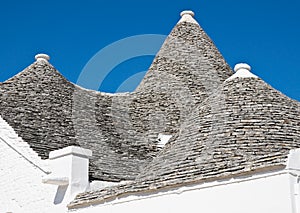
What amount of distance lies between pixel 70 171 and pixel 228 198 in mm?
4145

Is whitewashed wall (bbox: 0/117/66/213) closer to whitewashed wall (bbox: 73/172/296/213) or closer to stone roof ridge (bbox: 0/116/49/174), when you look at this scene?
stone roof ridge (bbox: 0/116/49/174)

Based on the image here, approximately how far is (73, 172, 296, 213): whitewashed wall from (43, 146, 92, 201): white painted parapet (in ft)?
5.80

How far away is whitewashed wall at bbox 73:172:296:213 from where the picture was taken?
8.94 meters

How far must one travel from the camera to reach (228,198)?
9586 mm

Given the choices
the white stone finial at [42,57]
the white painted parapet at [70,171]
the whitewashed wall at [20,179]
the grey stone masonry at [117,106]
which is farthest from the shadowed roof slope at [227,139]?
the white stone finial at [42,57]

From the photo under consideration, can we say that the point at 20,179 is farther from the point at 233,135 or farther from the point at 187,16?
the point at 187,16

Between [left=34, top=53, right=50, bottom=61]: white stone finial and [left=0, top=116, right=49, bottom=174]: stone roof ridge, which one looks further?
[left=34, top=53, right=50, bottom=61]: white stone finial

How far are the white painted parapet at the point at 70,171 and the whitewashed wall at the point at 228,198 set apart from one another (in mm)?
1767

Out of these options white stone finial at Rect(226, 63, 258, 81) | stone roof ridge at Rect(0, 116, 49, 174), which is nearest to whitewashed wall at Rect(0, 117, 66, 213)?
stone roof ridge at Rect(0, 116, 49, 174)

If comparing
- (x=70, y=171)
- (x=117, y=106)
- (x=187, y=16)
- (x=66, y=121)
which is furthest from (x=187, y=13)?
(x=70, y=171)

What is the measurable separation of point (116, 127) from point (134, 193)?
513 cm

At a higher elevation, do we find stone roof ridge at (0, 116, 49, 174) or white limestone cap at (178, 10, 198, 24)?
white limestone cap at (178, 10, 198, 24)

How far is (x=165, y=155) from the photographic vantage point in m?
12.2

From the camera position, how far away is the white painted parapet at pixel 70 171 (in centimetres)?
1259
